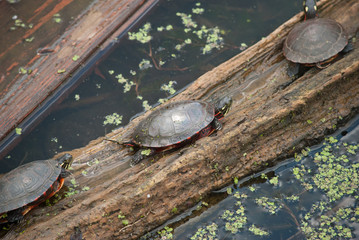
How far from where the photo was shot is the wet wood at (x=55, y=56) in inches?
214

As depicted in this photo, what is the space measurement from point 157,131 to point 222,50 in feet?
8.60

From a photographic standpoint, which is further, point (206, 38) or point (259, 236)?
point (206, 38)

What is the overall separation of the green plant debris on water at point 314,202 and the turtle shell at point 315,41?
4.04ft

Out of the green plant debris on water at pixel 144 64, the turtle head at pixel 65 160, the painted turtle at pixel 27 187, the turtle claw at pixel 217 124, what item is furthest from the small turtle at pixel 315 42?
the painted turtle at pixel 27 187

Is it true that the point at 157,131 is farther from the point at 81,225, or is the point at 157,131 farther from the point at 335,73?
the point at 335,73

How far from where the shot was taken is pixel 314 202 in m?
4.03

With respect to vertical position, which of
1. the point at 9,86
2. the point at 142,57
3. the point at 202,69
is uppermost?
the point at 9,86

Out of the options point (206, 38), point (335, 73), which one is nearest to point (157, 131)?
point (335, 73)

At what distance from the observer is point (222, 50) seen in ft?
20.4

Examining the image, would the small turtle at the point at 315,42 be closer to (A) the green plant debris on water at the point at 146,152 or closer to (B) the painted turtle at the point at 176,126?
(B) the painted turtle at the point at 176,126

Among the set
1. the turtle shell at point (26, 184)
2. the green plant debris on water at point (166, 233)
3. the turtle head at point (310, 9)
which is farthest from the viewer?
the turtle head at point (310, 9)

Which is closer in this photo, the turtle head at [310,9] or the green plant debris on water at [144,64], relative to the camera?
the turtle head at [310,9]

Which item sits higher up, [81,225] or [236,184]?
[81,225]

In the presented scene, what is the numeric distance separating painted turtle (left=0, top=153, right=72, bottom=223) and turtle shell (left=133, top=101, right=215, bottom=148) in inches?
42.9
